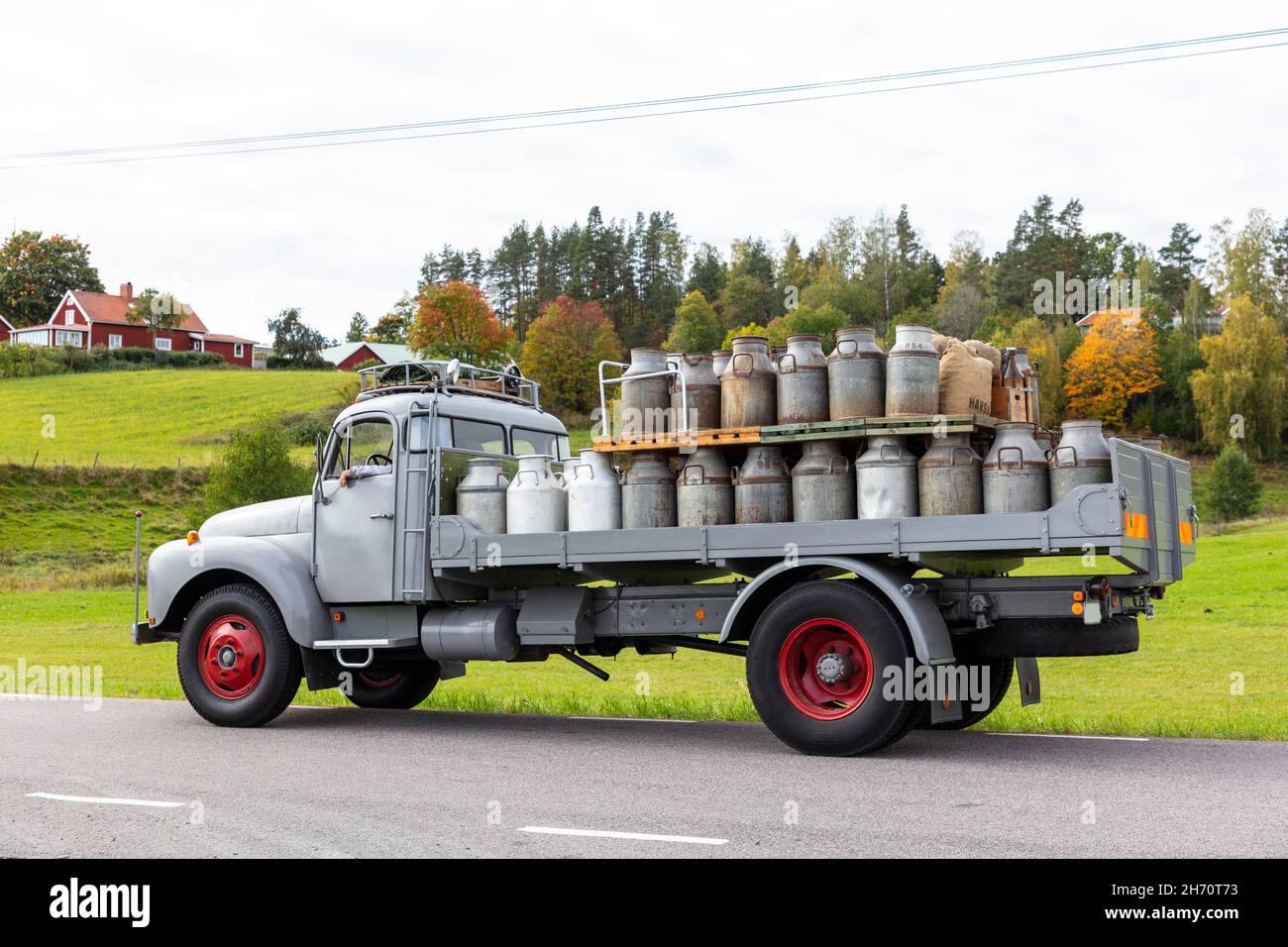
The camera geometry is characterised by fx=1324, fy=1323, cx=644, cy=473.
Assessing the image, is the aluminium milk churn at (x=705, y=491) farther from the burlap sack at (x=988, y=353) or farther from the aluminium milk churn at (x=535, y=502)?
the burlap sack at (x=988, y=353)

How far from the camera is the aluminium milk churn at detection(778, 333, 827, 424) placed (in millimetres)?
9680

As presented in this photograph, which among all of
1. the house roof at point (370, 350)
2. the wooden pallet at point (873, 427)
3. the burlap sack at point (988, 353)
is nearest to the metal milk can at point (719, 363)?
the wooden pallet at point (873, 427)

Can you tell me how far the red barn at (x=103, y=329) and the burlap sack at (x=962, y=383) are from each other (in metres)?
101

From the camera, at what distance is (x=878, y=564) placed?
9.34 m

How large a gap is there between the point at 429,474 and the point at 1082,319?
101391 millimetres

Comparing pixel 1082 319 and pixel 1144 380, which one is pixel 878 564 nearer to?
pixel 1144 380

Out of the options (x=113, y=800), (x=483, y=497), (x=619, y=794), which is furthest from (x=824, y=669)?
(x=113, y=800)

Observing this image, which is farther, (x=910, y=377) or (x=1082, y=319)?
(x=1082, y=319)

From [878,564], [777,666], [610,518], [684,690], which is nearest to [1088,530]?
[878,564]

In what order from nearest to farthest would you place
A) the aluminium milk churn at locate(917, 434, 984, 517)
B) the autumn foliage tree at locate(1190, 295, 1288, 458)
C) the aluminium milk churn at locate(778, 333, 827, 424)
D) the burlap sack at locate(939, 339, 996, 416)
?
the aluminium milk churn at locate(917, 434, 984, 517) → the burlap sack at locate(939, 339, 996, 416) → the aluminium milk churn at locate(778, 333, 827, 424) → the autumn foliage tree at locate(1190, 295, 1288, 458)

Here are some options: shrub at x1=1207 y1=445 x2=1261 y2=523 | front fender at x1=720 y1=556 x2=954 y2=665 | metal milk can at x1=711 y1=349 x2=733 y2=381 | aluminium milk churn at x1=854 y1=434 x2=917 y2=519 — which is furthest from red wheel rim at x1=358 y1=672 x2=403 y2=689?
shrub at x1=1207 y1=445 x2=1261 y2=523

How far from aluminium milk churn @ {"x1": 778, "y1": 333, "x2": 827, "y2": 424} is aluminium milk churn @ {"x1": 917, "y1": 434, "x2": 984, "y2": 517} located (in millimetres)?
942

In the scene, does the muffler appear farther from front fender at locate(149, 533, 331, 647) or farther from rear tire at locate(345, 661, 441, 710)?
rear tire at locate(345, 661, 441, 710)
